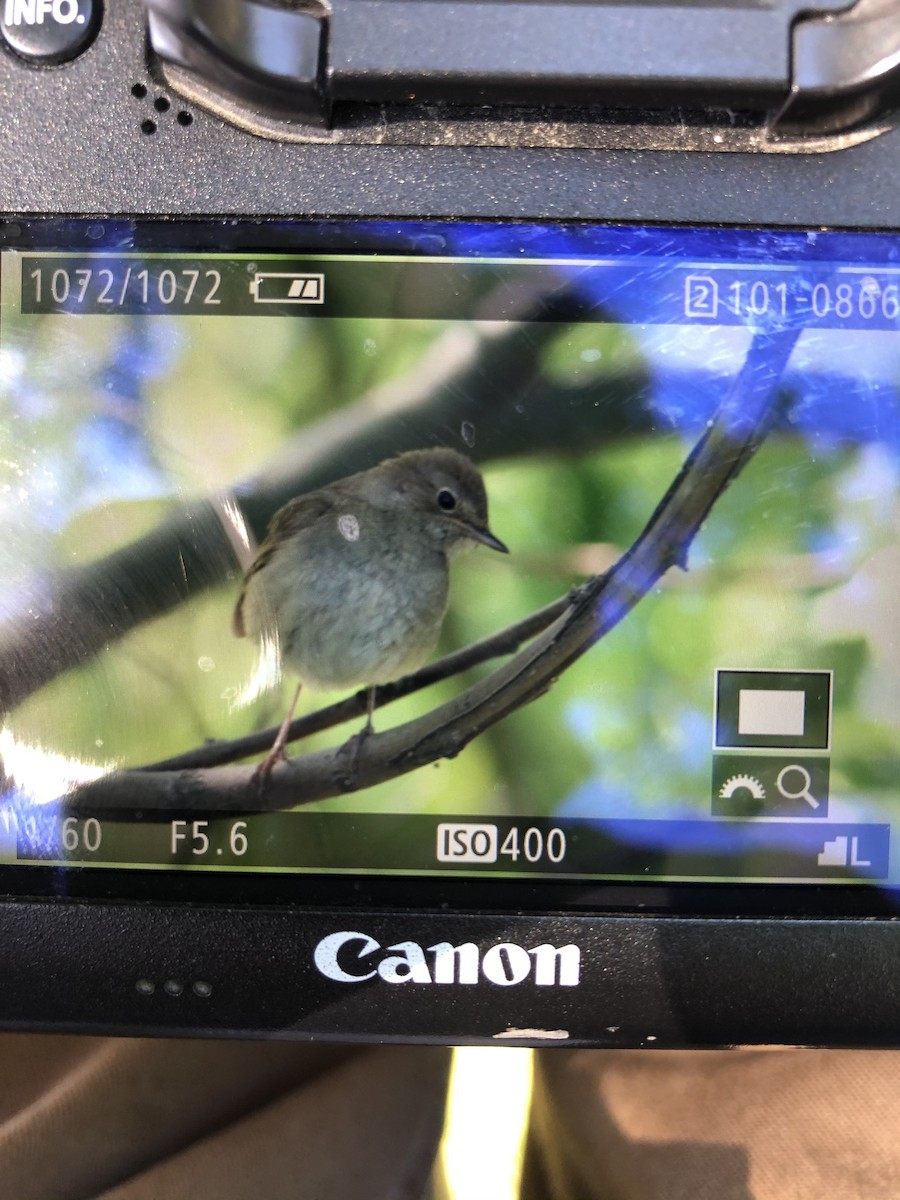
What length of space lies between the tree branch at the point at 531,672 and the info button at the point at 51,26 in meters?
0.39

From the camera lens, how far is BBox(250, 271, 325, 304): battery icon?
585mm

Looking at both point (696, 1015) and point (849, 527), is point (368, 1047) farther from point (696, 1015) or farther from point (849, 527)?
point (849, 527)

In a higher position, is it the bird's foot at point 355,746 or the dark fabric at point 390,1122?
the bird's foot at point 355,746

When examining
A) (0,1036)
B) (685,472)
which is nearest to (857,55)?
(685,472)

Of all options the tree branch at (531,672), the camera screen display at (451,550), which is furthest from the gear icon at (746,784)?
the tree branch at (531,672)

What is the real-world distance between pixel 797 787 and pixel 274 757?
0.94 feet

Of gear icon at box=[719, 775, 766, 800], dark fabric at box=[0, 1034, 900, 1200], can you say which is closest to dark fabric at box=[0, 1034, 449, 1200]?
dark fabric at box=[0, 1034, 900, 1200]

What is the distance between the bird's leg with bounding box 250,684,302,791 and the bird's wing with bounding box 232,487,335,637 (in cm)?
5

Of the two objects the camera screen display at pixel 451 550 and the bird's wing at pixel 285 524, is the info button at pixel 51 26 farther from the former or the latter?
the bird's wing at pixel 285 524

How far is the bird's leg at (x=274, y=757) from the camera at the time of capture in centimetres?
60

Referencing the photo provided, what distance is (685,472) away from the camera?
0.59 m

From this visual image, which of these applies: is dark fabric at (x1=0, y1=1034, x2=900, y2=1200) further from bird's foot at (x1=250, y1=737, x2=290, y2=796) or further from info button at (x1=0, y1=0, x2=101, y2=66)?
info button at (x1=0, y1=0, x2=101, y2=66)

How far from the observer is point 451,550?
61 cm

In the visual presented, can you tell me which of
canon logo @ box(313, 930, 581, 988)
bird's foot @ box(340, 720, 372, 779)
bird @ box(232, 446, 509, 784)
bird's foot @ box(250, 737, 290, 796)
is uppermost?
bird @ box(232, 446, 509, 784)
